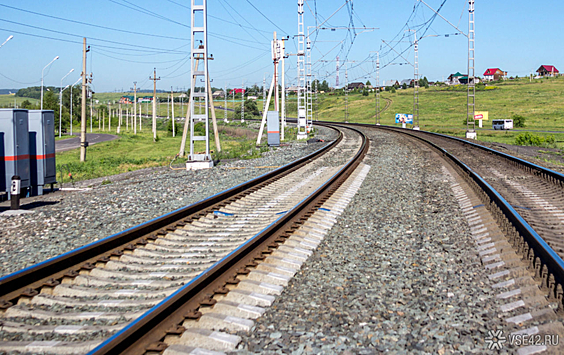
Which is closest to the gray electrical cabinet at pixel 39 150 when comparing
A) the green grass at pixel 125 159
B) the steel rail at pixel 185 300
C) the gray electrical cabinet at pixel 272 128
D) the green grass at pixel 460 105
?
the green grass at pixel 125 159

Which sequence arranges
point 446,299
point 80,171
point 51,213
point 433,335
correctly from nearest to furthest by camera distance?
point 433,335 < point 446,299 < point 51,213 < point 80,171

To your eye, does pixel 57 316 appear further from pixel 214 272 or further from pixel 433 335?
pixel 433 335

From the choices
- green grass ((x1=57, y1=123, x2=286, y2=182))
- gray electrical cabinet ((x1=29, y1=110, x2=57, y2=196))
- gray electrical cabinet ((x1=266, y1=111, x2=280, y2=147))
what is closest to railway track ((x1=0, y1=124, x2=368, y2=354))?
gray electrical cabinet ((x1=29, y1=110, x2=57, y2=196))

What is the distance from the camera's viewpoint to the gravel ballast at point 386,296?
3.97 m

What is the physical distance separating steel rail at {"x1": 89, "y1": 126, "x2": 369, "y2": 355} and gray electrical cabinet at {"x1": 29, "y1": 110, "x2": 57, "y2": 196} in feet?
34.6

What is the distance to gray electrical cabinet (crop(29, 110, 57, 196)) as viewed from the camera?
50.3ft

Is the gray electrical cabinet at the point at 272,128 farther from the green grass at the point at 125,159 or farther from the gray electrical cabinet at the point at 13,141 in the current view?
the gray electrical cabinet at the point at 13,141

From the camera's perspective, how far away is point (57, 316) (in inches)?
179

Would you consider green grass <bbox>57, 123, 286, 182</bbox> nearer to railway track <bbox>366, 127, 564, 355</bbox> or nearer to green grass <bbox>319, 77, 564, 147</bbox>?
railway track <bbox>366, 127, 564, 355</bbox>

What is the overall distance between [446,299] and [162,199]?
7734 mm

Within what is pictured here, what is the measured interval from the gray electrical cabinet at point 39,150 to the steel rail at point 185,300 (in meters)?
10.6

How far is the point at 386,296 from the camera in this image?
4.96 metres

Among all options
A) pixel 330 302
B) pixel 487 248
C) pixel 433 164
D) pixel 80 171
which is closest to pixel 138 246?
pixel 330 302

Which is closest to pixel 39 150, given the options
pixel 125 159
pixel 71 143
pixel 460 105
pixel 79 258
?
pixel 79 258
